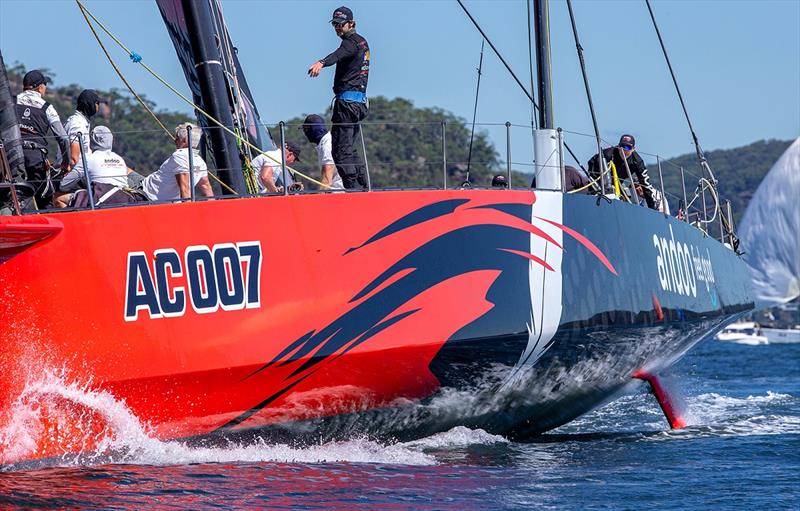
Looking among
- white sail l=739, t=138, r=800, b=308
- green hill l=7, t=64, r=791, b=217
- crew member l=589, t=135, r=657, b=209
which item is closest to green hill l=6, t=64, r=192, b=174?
green hill l=7, t=64, r=791, b=217

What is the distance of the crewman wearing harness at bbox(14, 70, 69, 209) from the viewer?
839 cm

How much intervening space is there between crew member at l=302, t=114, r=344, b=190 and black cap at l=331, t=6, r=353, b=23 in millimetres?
711

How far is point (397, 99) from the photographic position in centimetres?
8369

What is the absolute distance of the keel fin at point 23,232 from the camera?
7.14 meters

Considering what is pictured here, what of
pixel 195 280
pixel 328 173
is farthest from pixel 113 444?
pixel 328 173

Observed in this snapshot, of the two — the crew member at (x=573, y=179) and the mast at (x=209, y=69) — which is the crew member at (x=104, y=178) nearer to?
the mast at (x=209, y=69)

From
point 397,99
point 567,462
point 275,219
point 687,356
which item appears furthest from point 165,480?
point 397,99

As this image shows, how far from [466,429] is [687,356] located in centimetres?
500

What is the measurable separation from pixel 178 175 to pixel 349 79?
137cm

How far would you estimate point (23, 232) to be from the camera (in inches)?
282

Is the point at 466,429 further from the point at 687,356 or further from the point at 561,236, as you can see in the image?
the point at 687,356

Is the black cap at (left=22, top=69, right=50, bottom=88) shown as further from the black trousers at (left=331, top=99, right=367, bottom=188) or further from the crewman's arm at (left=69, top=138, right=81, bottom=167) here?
the black trousers at (left=331, top=99, right=367, bottom=188)

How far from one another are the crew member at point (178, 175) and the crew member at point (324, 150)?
31.5 inches

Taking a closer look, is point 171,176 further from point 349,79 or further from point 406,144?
point 406,144
